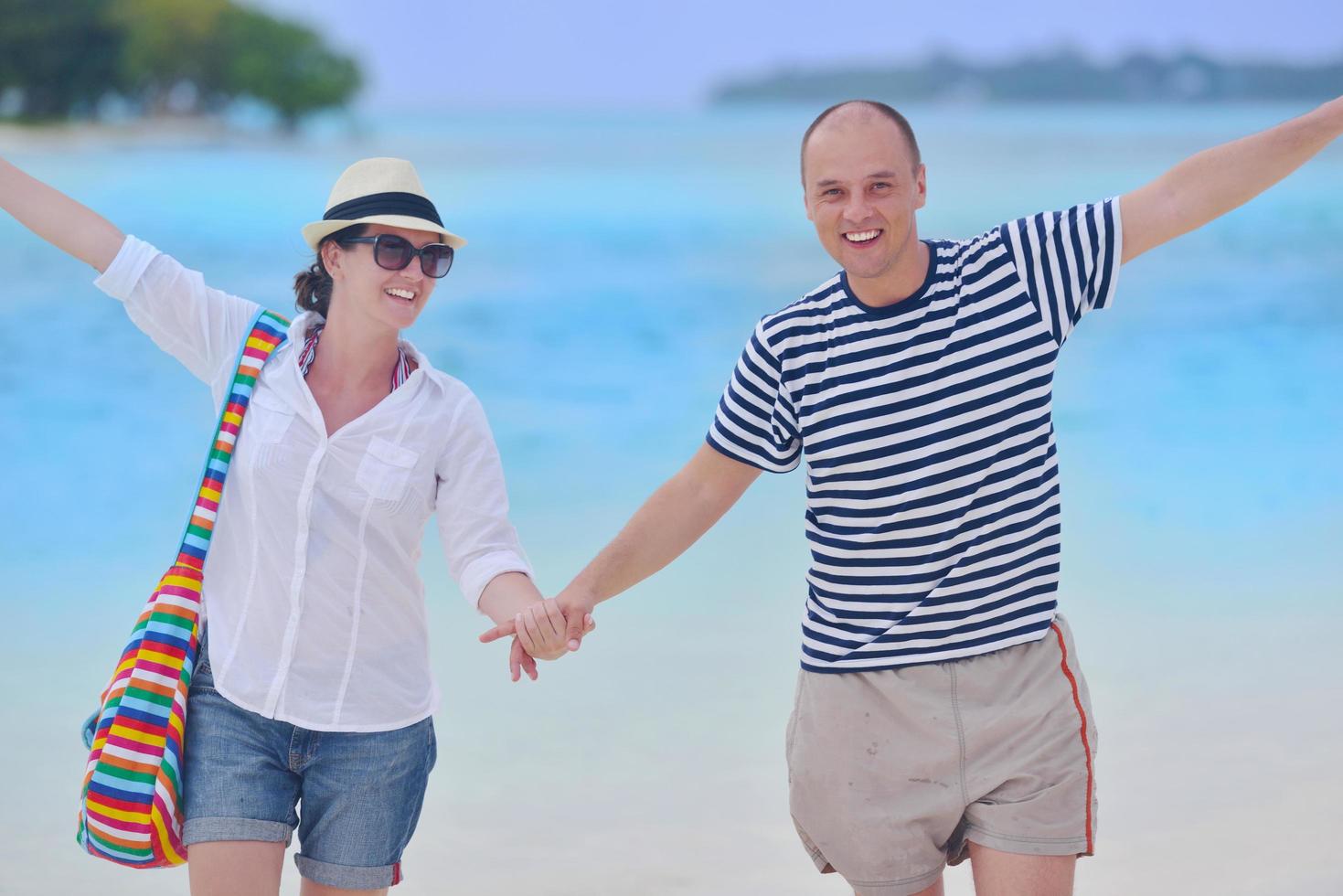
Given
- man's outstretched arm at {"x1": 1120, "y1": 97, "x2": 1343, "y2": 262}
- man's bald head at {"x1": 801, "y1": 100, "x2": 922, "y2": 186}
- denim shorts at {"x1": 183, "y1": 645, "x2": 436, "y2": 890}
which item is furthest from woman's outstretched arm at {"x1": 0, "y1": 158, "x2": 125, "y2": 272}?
man's outstretched arm at {"x1": 1120, "y1": 97, "x2": 1343, "y2": 262}

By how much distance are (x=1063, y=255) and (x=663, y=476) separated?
5973 mm

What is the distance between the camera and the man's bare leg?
8.66 ft

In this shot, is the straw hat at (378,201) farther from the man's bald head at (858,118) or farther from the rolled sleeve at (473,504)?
the man's bald head at (858,118)

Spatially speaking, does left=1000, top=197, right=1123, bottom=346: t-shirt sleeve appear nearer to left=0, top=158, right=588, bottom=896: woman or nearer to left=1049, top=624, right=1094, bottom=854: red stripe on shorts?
left=1049, top=624, right=1094, bottom=854: red stripe on shorts

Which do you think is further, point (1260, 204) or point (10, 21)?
point (10, 21)

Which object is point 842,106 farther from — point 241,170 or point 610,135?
point 610,135

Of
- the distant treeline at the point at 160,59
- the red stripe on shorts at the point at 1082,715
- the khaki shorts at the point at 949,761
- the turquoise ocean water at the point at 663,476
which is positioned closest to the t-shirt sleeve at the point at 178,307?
the khaki shorts at the point at 949,761

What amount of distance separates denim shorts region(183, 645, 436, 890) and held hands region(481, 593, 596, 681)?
237mm

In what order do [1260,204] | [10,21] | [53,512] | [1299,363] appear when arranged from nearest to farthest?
[53,512], [1299,363], [1260,204], [10,21]

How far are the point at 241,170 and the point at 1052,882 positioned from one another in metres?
40.2

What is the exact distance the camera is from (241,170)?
40531 millimetres

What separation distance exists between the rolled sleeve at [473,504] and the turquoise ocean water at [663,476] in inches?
55.0

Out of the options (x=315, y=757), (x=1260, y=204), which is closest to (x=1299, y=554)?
(x=315, y=757)

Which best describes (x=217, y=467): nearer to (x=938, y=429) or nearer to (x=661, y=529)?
(x=661, y=529)
